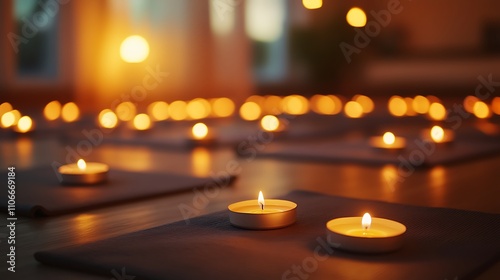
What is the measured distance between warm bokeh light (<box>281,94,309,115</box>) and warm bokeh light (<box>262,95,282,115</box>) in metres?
0.05

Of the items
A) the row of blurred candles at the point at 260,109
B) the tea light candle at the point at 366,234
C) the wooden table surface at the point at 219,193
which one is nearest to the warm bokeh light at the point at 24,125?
the row of blurred candles at the point at 260,109

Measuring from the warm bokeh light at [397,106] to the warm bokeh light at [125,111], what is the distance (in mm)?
1872

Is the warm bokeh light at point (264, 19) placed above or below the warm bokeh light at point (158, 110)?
above

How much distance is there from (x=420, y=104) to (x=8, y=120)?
3006 millimetres

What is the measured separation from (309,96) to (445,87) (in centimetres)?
125

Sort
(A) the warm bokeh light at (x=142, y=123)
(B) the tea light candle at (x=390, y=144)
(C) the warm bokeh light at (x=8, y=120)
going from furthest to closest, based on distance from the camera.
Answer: (C) the warm bokeh light at (x=8, y=120)
(A) the warm bokeh light at (x=142, y=123)
(B) the tea light candle at (x=390, y=144)

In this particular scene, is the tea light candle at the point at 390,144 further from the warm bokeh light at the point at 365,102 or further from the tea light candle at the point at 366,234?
the warm bokeh light at the point at 365,102

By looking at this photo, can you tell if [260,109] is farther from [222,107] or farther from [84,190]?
[84,190]

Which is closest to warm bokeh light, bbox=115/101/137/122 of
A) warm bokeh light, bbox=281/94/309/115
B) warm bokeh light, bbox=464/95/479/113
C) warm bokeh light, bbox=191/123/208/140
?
warm bokeh light, bbox=281/94/309/115

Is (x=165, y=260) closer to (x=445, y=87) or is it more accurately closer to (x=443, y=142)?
(x=443, y=142)

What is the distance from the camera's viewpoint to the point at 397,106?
5.41 metres

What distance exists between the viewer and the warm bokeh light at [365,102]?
17.8 ft

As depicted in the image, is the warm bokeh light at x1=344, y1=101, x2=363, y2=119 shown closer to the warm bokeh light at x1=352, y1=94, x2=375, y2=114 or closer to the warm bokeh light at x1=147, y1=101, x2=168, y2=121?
the warm bokeh light at x1=352, y1=94, x2=375, y2=114

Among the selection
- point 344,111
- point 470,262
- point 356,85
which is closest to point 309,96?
point 356,85
